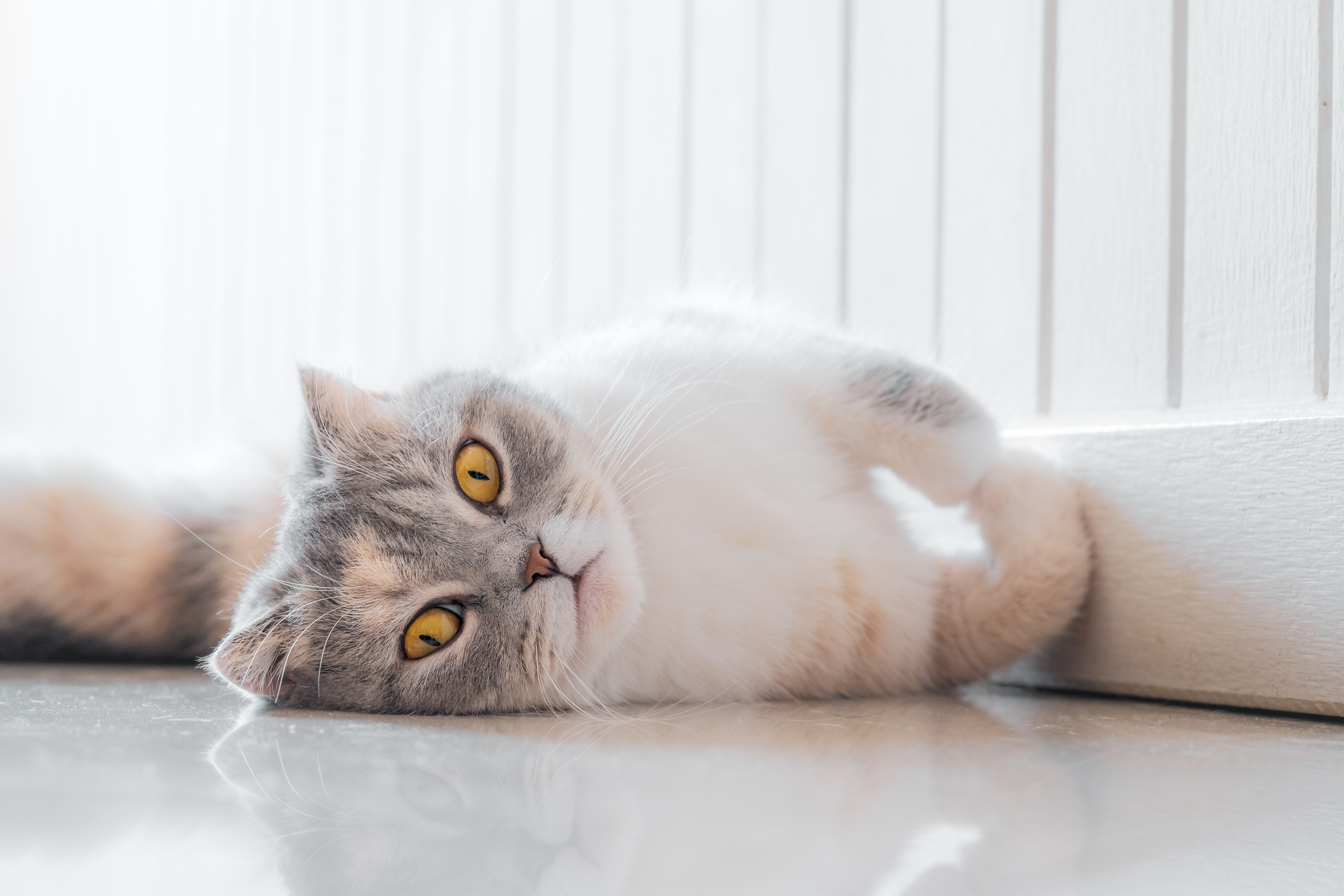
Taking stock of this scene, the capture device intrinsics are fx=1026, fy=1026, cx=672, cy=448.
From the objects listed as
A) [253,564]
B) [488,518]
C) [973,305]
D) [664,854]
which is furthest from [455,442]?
[973,305]

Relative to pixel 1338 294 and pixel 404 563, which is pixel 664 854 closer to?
pixel 404 563

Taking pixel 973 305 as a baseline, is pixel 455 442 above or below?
below

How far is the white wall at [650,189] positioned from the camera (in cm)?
132

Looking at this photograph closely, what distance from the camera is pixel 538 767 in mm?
964

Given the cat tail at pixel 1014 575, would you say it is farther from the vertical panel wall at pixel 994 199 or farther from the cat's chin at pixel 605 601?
the cat's chin at pixel 605 601

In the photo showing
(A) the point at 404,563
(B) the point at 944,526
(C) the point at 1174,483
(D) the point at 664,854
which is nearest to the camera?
(D) the point at 664,854

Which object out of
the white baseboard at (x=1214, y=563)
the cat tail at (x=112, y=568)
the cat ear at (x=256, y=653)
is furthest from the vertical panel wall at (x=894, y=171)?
the cat tail at (x=112, y=568)

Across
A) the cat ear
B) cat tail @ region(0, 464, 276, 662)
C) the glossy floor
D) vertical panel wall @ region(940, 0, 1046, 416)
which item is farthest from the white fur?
cat tail @ region(0, 464, 276, 662)

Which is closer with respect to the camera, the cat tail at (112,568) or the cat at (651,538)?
the cat at (651,538)

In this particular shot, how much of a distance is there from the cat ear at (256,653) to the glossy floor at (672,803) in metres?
0.05

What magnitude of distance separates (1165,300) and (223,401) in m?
2.85

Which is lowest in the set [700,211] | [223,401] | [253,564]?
[253,564]

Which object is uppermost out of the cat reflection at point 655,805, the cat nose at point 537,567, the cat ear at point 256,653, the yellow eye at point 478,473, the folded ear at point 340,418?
the folded ear at point 340,418

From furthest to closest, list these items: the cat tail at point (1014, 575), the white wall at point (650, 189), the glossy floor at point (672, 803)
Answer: the cat tail at point (1014, 575) < the white wall at point (650, 189) < the glossy floor at point (672, 803)
